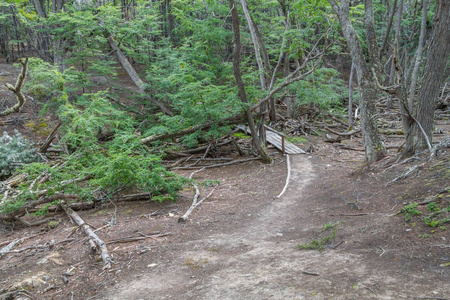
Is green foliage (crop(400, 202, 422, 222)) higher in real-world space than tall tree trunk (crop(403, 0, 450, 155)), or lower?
lower

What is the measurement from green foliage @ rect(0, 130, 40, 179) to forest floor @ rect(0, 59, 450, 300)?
4.55 meters

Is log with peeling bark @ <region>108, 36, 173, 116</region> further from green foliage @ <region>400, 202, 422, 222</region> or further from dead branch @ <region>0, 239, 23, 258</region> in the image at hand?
green foliage @ <region>400, 202, 422, 222</region>

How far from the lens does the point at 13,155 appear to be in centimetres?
1078

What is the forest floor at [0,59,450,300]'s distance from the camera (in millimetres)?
3434

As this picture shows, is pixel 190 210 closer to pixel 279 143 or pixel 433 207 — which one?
pixel 433 207

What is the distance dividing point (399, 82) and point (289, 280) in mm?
5992

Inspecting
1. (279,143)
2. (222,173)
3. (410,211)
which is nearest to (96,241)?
(410,211)

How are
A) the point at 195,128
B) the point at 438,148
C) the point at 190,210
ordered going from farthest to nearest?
1. the point at 195,128
2. the point at 190,210
3. the point at 438,148

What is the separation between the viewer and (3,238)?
6.70 meters

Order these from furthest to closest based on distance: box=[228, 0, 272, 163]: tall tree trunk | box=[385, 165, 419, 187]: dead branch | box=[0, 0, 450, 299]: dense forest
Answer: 1. box=[228, 0, 272, 163]: tall tree trunk
2. box=[385, 165, 419, 187]: dead branch
3. box=[0, 0, 450, 299]: dense forest

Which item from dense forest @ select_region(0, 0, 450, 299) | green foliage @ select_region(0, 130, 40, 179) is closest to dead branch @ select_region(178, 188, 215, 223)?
dense forest @ select_region(0, 0, 450, 299)

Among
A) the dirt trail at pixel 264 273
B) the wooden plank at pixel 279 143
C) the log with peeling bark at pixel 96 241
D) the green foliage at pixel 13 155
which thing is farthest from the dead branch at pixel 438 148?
the green foliage at pixel 13 155

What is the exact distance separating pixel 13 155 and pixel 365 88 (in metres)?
11.4

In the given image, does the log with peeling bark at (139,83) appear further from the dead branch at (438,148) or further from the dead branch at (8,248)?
the dead branch at (438,148)
